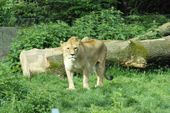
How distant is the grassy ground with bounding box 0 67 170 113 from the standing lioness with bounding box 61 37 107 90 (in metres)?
0.29

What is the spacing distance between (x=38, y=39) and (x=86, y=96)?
4.74 m

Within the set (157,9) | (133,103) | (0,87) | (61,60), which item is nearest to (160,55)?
(61,60)

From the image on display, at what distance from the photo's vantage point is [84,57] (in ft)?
38.5

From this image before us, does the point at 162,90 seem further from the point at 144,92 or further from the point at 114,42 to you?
the point at 114,42

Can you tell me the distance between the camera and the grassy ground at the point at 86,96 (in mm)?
9258

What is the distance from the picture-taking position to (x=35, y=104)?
9.26 metres

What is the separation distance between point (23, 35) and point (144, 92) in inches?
212

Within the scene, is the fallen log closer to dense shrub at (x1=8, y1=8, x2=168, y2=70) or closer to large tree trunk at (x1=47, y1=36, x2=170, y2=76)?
large tree trunk at (x1=47, y1=36, x2=170, y2=76)

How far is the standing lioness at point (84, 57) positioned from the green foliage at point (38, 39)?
9.84 feet

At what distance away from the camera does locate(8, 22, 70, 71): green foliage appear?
15.0 m

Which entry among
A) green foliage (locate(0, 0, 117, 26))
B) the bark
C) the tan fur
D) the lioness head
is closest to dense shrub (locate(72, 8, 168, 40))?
green foliage (locate(0, 0, 117, 26))

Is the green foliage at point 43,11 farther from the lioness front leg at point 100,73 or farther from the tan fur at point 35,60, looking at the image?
the lioness front leg at point 100,73

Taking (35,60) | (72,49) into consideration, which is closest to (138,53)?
(35,60)

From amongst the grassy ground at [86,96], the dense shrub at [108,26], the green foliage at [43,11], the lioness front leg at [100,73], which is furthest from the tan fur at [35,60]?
the green foliage at [43,11]
